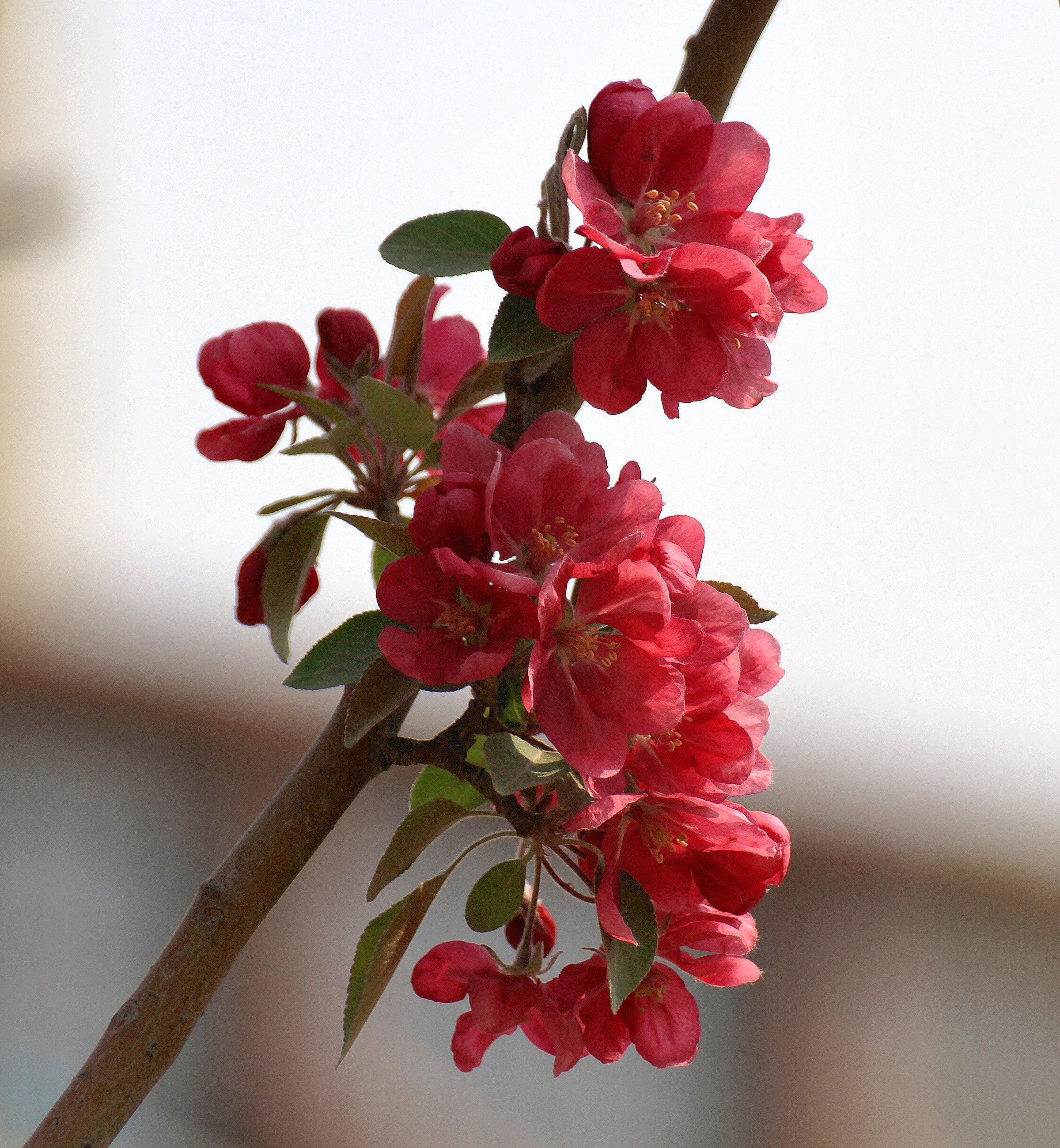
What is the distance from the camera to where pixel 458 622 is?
0.40 meters

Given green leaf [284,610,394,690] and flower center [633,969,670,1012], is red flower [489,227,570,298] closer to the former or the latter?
green leaf [284,610,394,690]

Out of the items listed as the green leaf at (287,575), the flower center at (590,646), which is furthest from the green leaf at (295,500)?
the flower center at (590,646)

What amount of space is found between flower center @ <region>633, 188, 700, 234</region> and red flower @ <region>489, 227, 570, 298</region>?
4cm

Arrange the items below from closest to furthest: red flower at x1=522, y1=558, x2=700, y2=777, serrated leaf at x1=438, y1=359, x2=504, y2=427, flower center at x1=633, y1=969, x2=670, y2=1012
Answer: red flower at x1=522, y1=558, x2=700, y2=777 < flower center at x1=633, y1=969, x2=670, y2=1012 < serrated leaf at x1=438, y1=359, x2=504, y2=427

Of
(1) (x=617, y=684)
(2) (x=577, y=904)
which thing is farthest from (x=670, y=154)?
(2) (x=577, y=904)

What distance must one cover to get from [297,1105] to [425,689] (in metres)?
3.73

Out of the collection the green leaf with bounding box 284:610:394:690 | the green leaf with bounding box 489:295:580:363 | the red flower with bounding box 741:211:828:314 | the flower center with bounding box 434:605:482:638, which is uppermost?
the red flower with bounding box 741:211:828:314

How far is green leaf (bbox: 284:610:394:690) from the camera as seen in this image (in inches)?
17.6

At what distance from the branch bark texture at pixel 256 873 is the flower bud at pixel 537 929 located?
0.41 ft

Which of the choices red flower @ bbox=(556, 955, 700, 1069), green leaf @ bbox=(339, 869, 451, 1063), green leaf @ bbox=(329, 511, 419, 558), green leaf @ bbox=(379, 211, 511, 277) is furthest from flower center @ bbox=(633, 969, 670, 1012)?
green leaf @ bbox=(379, 211, 511, 277)

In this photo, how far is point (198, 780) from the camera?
13.1ft

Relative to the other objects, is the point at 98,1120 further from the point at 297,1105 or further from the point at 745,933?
the point at 297,1105

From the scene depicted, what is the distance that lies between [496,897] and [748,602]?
20cm

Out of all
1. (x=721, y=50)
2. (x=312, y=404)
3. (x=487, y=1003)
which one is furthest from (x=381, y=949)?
(x=721, y=50)
